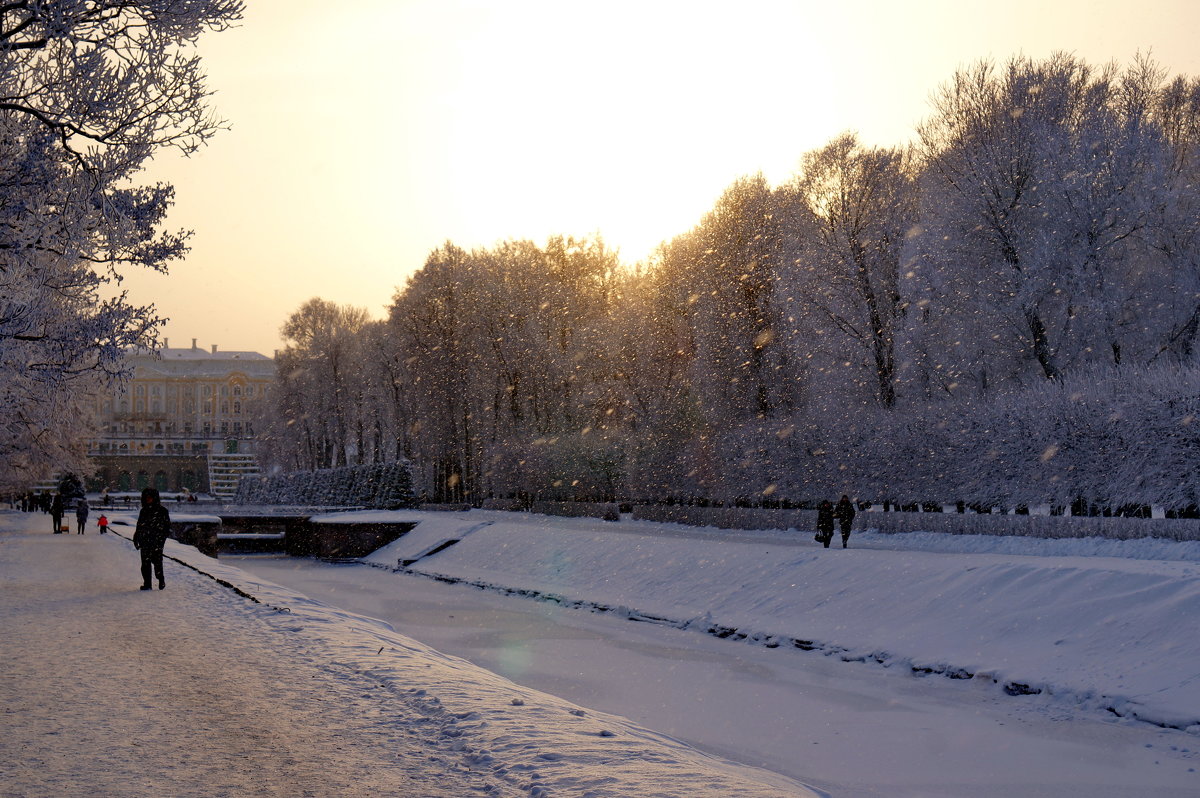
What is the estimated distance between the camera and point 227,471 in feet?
382

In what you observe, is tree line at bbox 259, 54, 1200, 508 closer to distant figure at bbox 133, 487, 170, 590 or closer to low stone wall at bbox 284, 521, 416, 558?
low stone wall at bbox 284, 521, 416, 558

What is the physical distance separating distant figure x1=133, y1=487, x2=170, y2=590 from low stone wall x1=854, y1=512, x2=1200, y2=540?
1951 centimetres

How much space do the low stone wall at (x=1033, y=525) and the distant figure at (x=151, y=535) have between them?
1951 centimetres

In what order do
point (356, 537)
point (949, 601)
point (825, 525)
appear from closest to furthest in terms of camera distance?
point (949, 601) < point (825, 525) < point (356, 537)

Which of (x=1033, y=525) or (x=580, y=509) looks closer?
(x=1033, y=525)

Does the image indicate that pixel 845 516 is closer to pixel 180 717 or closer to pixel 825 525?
pixel 825 525

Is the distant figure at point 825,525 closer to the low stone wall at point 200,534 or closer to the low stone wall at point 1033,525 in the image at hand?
the low stone wall at point 1033,525

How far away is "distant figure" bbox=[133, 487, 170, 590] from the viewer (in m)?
19.9

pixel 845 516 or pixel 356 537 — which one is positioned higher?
pixel 845 516

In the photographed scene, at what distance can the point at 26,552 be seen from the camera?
31.3 metres

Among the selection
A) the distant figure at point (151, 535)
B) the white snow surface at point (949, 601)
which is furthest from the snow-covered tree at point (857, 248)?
the distant figure at point (151, 535)

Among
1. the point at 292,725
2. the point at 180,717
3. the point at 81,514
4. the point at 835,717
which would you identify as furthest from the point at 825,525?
the point at 81,514

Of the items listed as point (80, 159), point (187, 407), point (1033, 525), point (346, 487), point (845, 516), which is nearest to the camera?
point (80, 159)

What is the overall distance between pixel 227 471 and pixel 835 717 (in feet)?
366
